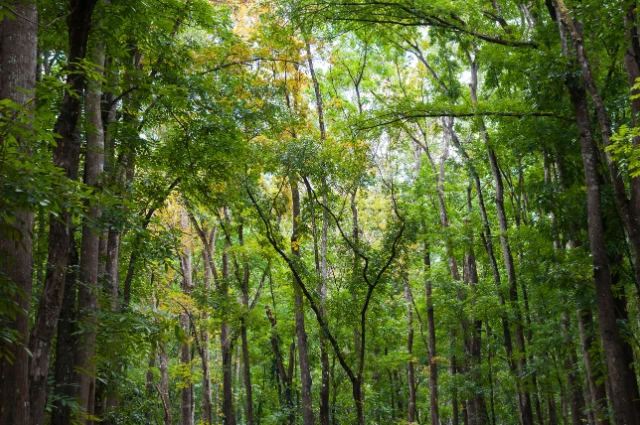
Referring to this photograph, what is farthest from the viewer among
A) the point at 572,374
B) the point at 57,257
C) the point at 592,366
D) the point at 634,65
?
the point at 572,374

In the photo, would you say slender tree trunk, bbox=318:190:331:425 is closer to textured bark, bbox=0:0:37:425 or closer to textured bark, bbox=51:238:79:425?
textured bark, bbox=51:238:79:425

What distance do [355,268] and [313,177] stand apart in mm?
2463

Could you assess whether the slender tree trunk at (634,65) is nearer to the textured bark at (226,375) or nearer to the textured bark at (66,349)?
the textured bark at (66,349)

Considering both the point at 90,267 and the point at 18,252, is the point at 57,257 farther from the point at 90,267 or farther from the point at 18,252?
the point at 90,267

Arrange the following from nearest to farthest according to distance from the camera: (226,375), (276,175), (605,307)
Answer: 1. (605,307)
2. (276,175)
3. (226,375)

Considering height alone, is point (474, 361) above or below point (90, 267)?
below

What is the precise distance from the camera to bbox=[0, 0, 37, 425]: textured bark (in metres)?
4.52

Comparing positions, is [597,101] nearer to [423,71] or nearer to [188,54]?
[188,54]

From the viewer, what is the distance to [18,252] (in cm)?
500

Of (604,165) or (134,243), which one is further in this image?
(604,165)

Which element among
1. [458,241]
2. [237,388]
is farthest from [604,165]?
[237,388]

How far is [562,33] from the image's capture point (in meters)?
8.38

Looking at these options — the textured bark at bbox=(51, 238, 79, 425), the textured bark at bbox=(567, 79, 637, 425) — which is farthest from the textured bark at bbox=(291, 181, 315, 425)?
the textured bark at bbox=(567, 79, 637, 425)

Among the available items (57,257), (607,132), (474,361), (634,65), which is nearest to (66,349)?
(57,257)
